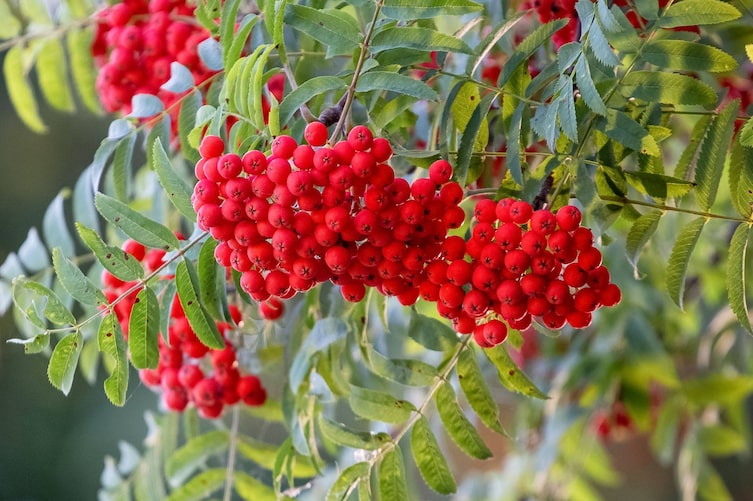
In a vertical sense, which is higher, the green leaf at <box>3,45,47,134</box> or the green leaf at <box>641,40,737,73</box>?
the green leaf at <box>641,40,737,73</box>

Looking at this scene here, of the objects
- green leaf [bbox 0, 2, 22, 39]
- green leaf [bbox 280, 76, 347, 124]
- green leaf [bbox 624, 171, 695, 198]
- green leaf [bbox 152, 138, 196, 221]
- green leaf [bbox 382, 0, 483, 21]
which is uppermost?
green leaf [bbox 382, 0, 483, 21]

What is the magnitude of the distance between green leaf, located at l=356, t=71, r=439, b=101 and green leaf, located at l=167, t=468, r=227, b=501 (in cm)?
62

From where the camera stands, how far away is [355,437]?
0.92 meters

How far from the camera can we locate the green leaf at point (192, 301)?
0.81 metres

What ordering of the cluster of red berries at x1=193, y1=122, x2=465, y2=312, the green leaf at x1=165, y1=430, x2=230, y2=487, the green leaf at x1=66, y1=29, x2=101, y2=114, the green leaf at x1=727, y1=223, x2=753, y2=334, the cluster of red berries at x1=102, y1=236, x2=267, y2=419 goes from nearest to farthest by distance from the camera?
the cluster of red berries at x1=193, y1=122, x2=465, y2=312 < the green leaf at x1=727, y1=223, x2=753, y2=334 < the cluster of red berries at x1=102, y1=236, x2=267, y2=419 < the green leaf at x1=165, y1=430, x2=230, y2=487 < the green leaf at x1=66, y1=29, x2=101, y2=114

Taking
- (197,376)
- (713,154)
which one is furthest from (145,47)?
(713,154)

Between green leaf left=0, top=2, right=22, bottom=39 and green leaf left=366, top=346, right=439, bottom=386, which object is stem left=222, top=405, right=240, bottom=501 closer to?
green leaf left=366, top=346, right=439, bottom=386

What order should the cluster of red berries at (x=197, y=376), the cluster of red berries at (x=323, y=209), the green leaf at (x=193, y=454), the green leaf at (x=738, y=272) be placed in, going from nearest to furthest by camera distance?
the cluster of red berries at (x=323, y=209)
the green leaf at (x=738, y=272)
the cluster of red berries at (x=197, y=376)
the green leaf at (x=193, y=454)

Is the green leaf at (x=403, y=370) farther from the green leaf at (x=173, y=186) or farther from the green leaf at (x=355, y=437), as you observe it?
the green leaf at (x=173, y=186)

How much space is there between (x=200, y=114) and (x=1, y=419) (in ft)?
7.78

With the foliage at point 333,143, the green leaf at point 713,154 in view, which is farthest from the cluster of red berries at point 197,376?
the green leaf at point 713,154

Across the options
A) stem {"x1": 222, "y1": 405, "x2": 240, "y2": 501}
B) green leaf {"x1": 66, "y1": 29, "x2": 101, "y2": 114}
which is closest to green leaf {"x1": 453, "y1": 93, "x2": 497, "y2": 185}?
stem {"x1": 222, "y1": 405, "x2": 240, "y2": 501}

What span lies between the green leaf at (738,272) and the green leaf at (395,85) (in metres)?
0.31

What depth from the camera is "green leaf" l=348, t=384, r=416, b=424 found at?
0.92 meters
